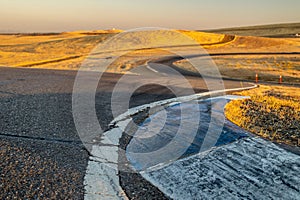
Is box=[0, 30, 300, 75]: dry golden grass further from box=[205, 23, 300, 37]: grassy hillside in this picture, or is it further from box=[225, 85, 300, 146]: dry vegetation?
box=[205, 23, 300, 37]: grassy hillside

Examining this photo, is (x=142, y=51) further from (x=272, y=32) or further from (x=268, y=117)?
(x=272, y=32)

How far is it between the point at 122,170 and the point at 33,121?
3.60 metres

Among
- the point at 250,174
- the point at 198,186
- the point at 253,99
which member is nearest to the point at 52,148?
the point at 198,186

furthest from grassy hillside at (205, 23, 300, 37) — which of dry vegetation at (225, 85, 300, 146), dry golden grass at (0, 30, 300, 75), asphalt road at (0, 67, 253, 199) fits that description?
asphalt road at (0, 67, 253, 199)

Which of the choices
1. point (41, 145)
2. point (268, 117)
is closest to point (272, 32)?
point (268, 117)

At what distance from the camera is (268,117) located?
977 centimetres

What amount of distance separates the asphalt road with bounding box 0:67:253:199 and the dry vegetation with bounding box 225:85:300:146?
13.2 ft

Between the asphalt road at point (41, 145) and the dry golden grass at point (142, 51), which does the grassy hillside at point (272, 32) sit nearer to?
the dry golden grass at point (142, 51)

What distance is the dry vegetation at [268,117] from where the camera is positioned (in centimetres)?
795

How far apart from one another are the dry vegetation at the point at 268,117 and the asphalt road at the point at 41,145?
4019 millimetres

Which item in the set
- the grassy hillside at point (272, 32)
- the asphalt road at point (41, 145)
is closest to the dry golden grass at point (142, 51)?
the asphalt road at point (41, 145)

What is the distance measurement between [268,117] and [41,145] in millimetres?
7614

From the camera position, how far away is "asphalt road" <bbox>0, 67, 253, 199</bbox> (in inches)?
171

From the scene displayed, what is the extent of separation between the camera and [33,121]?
299 inches
